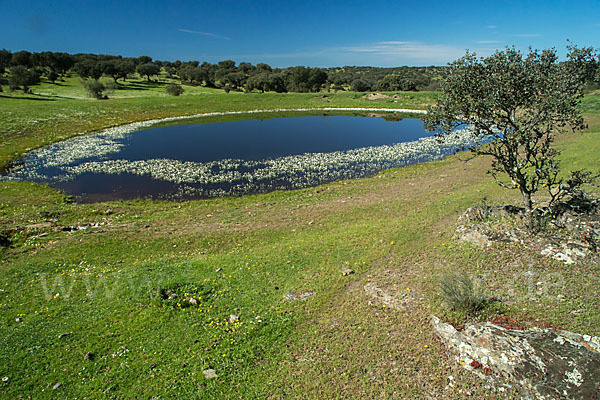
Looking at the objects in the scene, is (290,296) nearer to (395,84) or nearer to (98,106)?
(98,106)

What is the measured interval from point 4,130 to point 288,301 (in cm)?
6279

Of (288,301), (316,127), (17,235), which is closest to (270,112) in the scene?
(316,127)

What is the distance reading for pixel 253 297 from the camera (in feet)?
41.5

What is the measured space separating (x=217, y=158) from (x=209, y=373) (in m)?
34.9

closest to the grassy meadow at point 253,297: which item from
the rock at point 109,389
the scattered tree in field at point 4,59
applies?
the rock at point 109,389

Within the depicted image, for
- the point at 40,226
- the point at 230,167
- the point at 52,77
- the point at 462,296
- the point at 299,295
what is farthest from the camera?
the point at 52,77

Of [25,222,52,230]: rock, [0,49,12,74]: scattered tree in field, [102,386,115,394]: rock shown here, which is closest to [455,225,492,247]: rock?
[102,386,115,394]: rock

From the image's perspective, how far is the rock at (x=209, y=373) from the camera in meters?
9.12

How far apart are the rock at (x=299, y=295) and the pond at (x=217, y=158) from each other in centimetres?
1373

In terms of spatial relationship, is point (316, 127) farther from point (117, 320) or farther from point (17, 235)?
point (117, 320)

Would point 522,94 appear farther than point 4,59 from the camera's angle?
No

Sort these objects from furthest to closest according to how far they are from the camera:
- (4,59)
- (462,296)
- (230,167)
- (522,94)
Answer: (4,59) < (230,167) < (522,94) < (462,296)

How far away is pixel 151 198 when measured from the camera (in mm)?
28062

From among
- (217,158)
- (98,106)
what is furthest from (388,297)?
(98,106)
